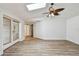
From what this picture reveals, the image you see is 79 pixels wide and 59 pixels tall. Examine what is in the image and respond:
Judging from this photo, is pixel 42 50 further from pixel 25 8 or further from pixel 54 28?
pixel 54 28

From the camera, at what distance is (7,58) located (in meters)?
1.16

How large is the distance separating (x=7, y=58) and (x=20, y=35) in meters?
8.39

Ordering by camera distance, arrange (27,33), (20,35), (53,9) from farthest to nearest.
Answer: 1. (27,33)
2. (20,35)
3. (53,9)

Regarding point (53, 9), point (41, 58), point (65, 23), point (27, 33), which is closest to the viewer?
point (41, 58)

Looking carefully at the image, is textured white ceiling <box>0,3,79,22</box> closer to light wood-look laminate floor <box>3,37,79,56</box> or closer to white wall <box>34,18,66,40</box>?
light wood-look laminate floor <box>3,37,79,56</box>

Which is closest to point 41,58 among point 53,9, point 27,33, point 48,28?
point 53,9

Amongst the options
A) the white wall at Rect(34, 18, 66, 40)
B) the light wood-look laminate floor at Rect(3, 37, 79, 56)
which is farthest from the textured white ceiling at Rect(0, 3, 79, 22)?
the white wall at Rect(34, 18, 66, 40)

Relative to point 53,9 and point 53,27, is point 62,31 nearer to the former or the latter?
point 53,27

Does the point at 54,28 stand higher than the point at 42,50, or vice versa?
the point at 54,28

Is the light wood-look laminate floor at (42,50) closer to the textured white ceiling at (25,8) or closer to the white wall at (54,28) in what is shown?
the textured white ceiling at (25,8)

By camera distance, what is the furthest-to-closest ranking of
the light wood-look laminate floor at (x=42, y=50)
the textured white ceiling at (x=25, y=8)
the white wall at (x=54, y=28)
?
the white wall at (x=54, y=28)
the light wood-look laminate floor at (x=42, y=50)
the textured white ceiling at (x=25, y=8)

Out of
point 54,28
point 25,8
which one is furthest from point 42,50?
point 54,28

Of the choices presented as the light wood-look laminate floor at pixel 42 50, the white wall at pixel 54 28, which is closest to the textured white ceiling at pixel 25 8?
the light wood-look laminate floor at pixel 42 50

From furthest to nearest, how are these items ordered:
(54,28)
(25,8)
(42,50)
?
(54,28) < (42,50) < (25,8)
